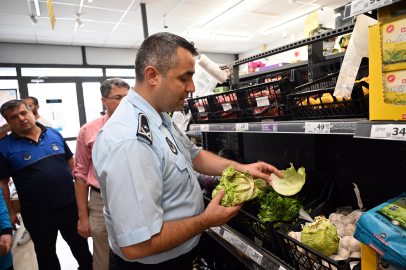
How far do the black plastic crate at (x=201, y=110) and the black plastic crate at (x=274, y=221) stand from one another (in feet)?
2.51

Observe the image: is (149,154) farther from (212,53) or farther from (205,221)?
(212,53)

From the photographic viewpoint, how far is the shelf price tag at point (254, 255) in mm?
1318

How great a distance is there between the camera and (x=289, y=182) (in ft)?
5.04

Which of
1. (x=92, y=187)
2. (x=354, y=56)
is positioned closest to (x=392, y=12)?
(x=354, y=56)

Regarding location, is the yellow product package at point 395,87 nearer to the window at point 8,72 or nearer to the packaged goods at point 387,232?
the packaged goods at point 387,232

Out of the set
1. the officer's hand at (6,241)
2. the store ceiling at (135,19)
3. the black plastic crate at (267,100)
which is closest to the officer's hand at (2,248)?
the officer's hand at (6,241)

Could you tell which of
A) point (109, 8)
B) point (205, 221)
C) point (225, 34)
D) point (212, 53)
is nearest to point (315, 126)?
point (205, 221)

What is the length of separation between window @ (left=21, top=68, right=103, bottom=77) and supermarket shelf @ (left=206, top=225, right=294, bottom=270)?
27.7 feet

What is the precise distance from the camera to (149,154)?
3.42ft

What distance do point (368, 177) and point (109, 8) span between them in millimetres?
5979

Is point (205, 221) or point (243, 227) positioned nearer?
point (205, 221)

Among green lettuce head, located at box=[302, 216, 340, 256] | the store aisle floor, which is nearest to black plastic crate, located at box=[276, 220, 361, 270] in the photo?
green lettuce head, located at box=[302, 216, 340, 256]

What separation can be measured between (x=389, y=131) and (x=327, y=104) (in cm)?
33

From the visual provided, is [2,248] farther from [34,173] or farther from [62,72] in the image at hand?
[62,72]
